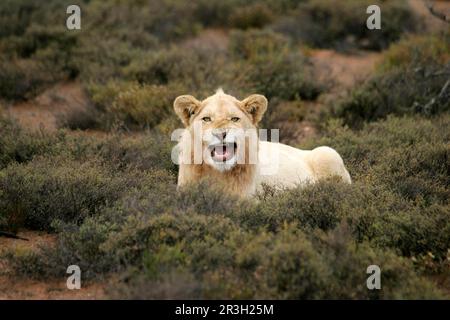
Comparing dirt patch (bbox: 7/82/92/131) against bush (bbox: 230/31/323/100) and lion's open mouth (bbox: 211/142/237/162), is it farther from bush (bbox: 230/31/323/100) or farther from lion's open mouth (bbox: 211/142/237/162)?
lion's open mouth (bbox: 211/142/237/162)

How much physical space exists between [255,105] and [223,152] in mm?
715

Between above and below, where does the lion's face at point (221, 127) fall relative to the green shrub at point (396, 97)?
below

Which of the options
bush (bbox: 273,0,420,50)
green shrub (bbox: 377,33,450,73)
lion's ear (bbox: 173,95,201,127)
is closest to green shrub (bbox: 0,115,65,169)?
lion's ear (bbox: 173,95,201,127)

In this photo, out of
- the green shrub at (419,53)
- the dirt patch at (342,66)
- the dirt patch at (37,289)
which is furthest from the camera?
the dirt patch at (342,66)

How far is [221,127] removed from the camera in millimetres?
6500

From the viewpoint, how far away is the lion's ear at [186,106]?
22.5ft

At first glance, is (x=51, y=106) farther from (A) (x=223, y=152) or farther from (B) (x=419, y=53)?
(B) (x=419, y=53)

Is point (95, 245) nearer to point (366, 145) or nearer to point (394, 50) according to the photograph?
point (366, 145)

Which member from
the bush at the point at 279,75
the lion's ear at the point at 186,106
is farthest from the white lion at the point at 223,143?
the bush at the point at 279,75

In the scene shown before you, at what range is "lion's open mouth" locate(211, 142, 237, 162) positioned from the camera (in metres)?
6.61

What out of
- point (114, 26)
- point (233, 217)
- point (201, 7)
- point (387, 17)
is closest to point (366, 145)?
point (233, 217)

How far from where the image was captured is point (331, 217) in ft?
21.7

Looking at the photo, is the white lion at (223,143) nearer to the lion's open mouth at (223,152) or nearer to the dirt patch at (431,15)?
the lion's open mouth at (223,152)

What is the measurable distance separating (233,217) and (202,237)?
54cm
